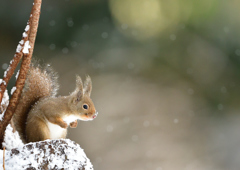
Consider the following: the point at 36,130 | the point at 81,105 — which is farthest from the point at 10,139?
the point at 81,105

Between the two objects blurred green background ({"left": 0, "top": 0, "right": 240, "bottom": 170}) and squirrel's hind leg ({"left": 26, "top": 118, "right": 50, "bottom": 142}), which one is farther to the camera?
blurred green background ({"left": 0, "top": 0, "right": 240, "bottom": 170})

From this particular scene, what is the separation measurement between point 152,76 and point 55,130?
266 cm

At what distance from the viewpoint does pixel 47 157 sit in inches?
23.2

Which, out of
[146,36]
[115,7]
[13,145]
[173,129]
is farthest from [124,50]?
[13,145]

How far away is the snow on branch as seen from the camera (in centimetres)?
57

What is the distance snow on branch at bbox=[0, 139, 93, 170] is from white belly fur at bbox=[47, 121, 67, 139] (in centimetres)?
13

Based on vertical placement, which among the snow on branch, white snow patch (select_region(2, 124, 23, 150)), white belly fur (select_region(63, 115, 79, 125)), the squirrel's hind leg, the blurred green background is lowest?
the snow on branch

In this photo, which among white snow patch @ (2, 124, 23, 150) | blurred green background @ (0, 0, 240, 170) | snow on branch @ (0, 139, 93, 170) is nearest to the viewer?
snow on branch @ (0, 139, 93, 170)

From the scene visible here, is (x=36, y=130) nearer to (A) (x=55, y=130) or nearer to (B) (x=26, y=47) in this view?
(A) (x=55, y=130)

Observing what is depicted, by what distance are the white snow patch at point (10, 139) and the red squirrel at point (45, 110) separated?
0.08 ft

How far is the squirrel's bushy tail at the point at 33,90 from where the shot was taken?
0.75 m

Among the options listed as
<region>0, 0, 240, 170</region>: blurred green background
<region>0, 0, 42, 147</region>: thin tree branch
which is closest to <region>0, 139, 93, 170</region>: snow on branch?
<region>0, 0, 42, 147</region>: thin tree branch

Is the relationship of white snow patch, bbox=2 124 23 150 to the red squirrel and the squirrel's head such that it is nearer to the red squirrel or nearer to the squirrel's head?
the red squirrel

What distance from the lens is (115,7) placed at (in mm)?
2811
